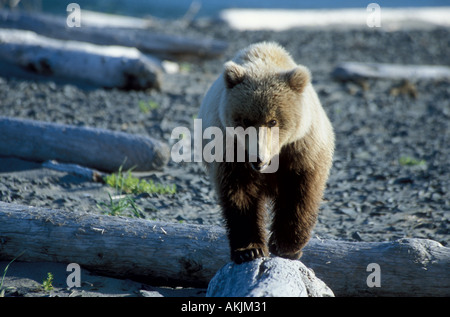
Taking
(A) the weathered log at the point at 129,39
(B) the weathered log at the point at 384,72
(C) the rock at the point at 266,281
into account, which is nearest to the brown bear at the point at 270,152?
(C) the rock at the point at 266,281

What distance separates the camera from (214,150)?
4094mm

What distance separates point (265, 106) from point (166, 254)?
4.40ft

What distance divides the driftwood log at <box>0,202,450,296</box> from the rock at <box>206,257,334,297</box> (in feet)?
1.54

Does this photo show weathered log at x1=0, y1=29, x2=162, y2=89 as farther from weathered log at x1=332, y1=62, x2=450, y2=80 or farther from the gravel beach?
weathered log at x1=332, y1=62, x2=450, y2=80

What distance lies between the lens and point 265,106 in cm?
370

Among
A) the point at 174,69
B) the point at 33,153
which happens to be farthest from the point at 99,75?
the point at 33,153

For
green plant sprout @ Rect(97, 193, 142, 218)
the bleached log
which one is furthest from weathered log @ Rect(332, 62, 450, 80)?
green plant sprout @ Rect(97, 193, 142, 218)

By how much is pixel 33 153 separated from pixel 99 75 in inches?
153

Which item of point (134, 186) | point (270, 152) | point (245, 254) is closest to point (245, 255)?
point (245, 254)

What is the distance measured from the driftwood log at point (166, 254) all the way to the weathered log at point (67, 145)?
2.08m

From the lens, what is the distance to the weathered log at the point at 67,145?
247 inches

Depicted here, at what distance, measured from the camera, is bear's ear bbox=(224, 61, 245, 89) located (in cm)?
378

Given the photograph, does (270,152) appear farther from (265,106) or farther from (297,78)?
(297,78)
